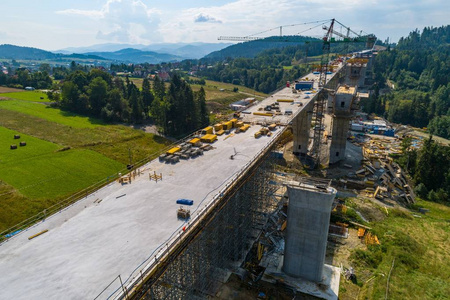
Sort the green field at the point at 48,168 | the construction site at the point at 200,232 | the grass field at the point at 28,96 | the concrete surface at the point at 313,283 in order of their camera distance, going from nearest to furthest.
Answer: the construction site at the point at 200,232 < the concrete surface at the point at 313,283 < the green field at the point at 48,168 < the grass field at the point at 28,96

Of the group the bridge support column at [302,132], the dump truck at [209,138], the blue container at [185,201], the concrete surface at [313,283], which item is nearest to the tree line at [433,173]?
the bridge support column at [302,132]

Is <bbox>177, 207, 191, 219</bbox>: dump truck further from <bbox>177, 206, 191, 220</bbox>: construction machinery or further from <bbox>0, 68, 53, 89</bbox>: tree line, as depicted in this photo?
<bbox>0, 68, 53, 89</bbox>: tree line

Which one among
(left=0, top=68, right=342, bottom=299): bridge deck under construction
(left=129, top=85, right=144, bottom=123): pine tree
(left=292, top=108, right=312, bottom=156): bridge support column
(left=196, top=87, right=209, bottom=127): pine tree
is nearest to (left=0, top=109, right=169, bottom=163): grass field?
(left=129, top=85, right=144, bottom=123): pine tree

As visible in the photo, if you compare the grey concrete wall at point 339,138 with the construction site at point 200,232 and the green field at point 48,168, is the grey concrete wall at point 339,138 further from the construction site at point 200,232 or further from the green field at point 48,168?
the green field at point 48,168

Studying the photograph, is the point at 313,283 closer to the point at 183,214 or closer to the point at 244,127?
the point at 183,214

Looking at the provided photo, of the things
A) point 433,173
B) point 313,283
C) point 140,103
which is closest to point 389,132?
point 433,173

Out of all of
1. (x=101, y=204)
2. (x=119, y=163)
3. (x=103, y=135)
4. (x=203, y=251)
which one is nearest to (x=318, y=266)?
(x=203, y=251)
